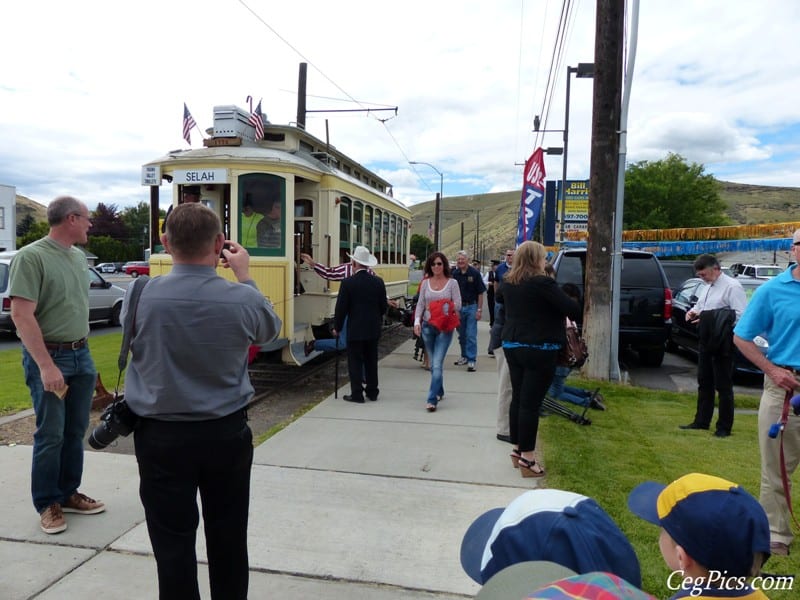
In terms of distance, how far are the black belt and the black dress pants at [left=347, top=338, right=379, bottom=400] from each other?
3.76 metres

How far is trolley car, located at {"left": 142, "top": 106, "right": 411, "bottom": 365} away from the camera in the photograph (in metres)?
8.25

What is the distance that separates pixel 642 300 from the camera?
9812 mm

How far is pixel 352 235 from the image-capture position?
10.4 metres

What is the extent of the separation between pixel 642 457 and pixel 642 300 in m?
5.03

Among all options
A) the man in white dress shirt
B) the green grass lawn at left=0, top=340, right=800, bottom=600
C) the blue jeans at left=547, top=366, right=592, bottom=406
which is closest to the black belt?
the green grass lawn at left=0, top=340, right=800, bottom=600

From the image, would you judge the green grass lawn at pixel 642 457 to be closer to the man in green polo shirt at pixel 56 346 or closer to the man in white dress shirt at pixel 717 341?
the man in white dress shirt at pixel 717 341

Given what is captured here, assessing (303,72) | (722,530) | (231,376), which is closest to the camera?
(722,530)

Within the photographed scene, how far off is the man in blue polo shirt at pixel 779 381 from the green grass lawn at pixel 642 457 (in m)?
0.25

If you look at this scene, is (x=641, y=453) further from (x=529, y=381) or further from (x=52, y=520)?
(x=52, y=520)

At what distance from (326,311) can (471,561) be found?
7.75 m

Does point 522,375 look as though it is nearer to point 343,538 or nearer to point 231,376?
point 343,538

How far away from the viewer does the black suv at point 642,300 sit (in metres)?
9.78

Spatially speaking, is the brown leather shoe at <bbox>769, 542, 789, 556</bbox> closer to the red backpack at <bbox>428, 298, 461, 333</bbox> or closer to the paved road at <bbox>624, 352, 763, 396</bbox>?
the red backpack at <bbox>428, 298, 461, 333</bbox>

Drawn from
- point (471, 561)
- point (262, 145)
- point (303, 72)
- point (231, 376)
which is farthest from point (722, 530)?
point (303, 72)
